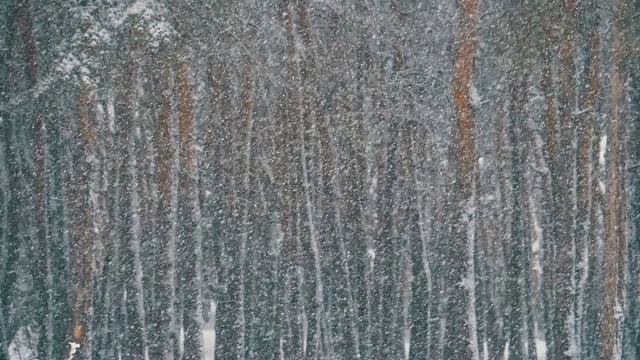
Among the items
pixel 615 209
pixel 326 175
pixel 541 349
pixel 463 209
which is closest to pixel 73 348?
pixel 326 175

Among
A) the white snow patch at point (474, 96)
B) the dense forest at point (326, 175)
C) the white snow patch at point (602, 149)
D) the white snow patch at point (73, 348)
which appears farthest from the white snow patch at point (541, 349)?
the white snow patch at point (73, 348)

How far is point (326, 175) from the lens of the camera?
6.46 m

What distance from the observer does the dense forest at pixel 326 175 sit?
6.30 metres

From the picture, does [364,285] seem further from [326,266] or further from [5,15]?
[5,15]

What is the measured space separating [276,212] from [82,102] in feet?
4.76

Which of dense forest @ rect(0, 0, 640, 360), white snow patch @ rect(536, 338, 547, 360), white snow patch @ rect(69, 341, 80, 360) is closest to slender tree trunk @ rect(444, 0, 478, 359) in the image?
dense forest @ rect(0, 0, 640, 360)

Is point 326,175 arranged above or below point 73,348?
above

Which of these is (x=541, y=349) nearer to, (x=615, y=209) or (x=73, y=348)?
(x=615, y=209)

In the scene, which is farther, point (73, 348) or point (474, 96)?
point (474, 96)

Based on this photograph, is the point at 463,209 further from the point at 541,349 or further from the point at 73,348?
the point at 73,348

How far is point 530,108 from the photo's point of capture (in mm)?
6492

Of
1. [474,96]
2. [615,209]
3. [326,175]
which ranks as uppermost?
[474,96]

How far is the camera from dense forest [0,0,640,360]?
248 inches

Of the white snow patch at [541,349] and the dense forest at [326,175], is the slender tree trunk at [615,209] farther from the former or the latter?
the white snow patch at [541,349]
